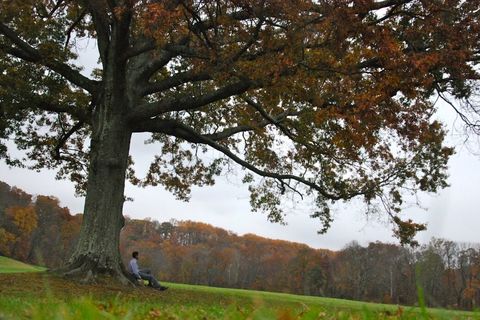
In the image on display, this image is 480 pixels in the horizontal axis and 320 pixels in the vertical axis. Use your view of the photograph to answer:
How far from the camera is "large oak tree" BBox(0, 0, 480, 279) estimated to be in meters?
9.89

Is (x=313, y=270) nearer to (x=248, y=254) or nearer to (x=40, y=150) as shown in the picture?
(x=248, y=254)

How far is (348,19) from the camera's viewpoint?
9.18 meters

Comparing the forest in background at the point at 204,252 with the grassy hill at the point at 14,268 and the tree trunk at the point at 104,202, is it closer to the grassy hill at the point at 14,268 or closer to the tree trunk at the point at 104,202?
the grassy hill at the point at 14,268

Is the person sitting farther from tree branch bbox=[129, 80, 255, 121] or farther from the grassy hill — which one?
the grassy hill

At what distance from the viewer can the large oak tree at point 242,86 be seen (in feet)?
32.4

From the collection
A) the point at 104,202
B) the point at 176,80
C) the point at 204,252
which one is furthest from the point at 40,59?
the point at 204,252

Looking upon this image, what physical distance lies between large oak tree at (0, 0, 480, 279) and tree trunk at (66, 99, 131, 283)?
3 cm

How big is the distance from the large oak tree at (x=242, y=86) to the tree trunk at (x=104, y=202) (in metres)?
0.03

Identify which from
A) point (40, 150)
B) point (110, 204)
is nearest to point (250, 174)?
point (110, 204)

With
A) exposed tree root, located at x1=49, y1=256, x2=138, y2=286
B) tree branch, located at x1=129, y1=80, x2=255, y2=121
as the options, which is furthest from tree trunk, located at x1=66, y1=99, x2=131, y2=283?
tree branch, located at x1=129, y1=80, x2=255, y2=121

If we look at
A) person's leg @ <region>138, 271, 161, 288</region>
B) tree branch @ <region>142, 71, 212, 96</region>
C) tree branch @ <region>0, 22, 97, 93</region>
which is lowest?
person's leg @ <region>138, 271, 161, 288</region>

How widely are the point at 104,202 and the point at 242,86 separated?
17.1 ft

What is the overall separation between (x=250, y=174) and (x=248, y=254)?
7898 centimetres

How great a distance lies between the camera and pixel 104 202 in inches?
535
